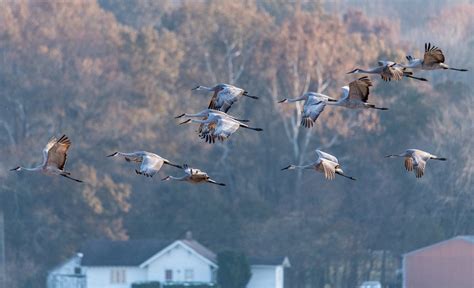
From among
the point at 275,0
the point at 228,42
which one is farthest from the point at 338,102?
the point at 275,0

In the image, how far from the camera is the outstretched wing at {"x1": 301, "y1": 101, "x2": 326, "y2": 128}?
1135 inches

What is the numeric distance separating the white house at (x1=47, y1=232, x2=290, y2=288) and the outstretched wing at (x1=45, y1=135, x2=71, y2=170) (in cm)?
3351

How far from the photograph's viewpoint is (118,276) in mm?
65438

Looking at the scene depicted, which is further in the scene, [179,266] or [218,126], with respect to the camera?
[179,266]

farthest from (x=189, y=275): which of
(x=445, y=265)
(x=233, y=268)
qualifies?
(x=445, y=265)

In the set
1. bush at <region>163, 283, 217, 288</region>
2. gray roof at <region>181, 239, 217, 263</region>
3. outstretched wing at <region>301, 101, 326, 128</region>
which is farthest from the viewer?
gray roof at <region>181, 239, 217, 263</region>

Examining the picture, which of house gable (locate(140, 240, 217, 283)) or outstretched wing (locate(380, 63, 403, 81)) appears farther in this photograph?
house gable (locate(140, 240, 217, 283))

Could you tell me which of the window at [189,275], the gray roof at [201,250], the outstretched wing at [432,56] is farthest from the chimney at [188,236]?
the outstretched wing at [432,56]

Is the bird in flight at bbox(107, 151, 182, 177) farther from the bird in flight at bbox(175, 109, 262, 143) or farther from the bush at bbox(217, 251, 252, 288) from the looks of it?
the bush at bbox(217, 251, 252, 288)

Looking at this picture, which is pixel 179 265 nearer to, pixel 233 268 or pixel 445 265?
pixel 233 268

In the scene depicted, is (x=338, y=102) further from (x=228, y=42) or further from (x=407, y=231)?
(x=228, y=42)

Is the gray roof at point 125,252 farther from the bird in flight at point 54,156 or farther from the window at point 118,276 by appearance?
the bird in flight at point 54,156

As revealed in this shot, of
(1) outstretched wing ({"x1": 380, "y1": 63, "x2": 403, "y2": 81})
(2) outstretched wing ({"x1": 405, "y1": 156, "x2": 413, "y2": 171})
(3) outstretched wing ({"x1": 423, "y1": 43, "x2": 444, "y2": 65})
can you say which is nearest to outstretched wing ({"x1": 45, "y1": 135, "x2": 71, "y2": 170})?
(1) outstretched wing ({"x1": 380, "y1": 63, "x2": 403, "y2": 81})

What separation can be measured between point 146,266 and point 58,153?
35.6 m
